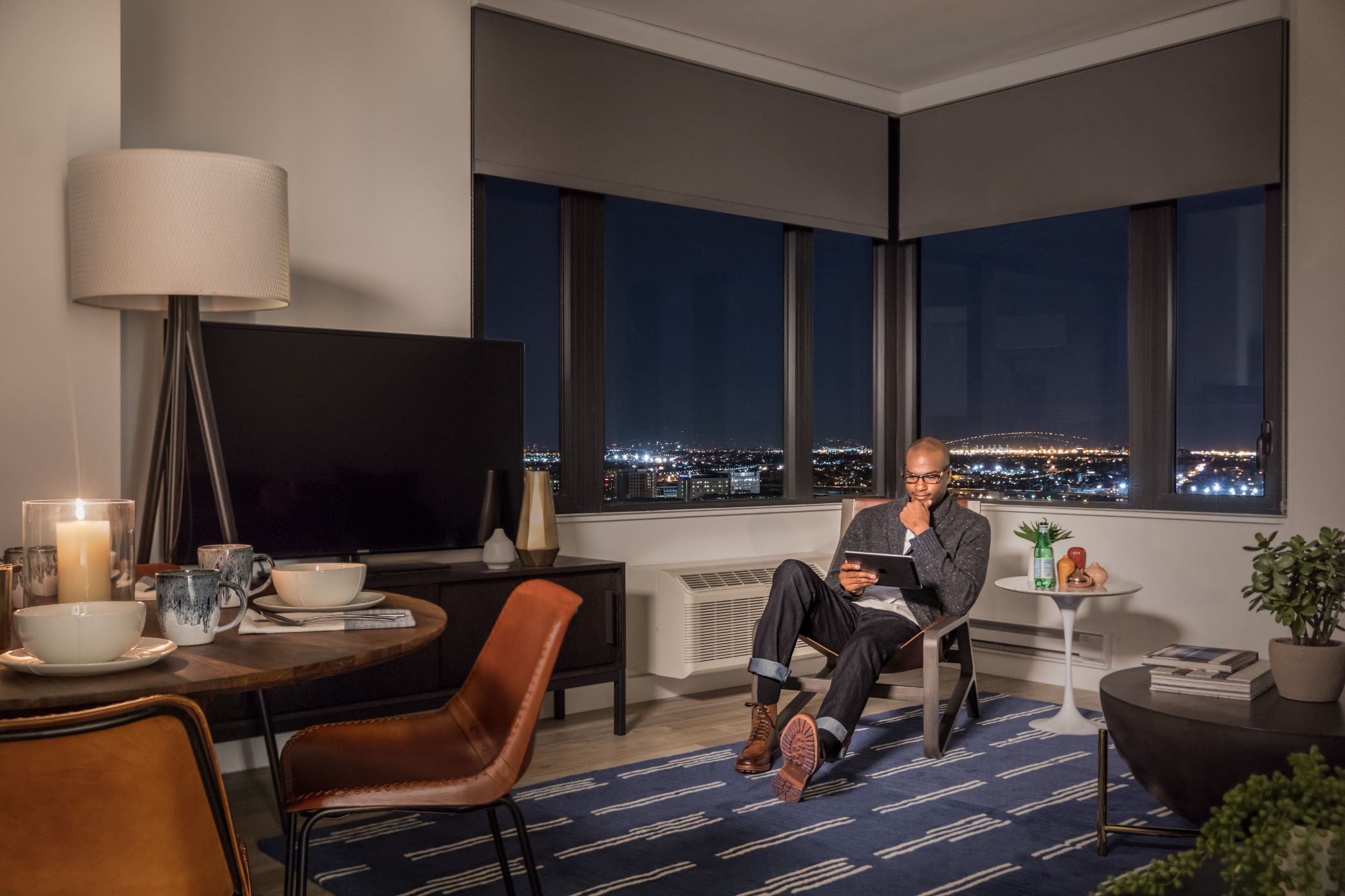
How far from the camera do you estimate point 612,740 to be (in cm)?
393

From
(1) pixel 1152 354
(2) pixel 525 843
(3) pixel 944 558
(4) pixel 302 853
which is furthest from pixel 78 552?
(1) pixel 1152 354

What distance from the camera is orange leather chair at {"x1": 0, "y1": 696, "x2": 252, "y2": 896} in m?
1.20

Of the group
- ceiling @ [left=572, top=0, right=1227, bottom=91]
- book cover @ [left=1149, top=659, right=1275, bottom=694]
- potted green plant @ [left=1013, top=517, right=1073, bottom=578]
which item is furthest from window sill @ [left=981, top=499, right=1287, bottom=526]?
ceiling @ [left=572, top=0, right=1227, bottom=91]

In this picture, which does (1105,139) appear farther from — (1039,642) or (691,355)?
(1039,642)

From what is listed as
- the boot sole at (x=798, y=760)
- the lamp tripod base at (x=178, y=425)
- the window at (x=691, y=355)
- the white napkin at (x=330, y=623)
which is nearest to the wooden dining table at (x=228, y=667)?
the white napkin at (x=330, y=623)

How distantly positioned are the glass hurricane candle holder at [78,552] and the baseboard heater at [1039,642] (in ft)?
12.6

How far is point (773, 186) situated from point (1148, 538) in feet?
7.49

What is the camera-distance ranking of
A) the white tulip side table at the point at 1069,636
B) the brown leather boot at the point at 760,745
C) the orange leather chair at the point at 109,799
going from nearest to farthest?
the orange leather chair at the point at 109,799 → the brown leather boot at the point at 760,745 → the white tulip side table at the point at 1069,636

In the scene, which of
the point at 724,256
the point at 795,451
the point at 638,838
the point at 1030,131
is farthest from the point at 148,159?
the point at 1030,131

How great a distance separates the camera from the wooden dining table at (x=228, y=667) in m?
1.38

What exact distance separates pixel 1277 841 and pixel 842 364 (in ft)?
15.3

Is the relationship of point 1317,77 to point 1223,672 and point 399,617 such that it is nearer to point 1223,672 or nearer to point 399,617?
point 1223,672

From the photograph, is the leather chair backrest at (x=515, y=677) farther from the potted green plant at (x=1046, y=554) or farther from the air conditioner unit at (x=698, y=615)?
the potted green plant at (x=1046, y=554)

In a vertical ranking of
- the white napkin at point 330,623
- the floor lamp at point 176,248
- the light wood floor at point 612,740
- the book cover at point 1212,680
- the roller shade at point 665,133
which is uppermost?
the roller shade at point 665,133
